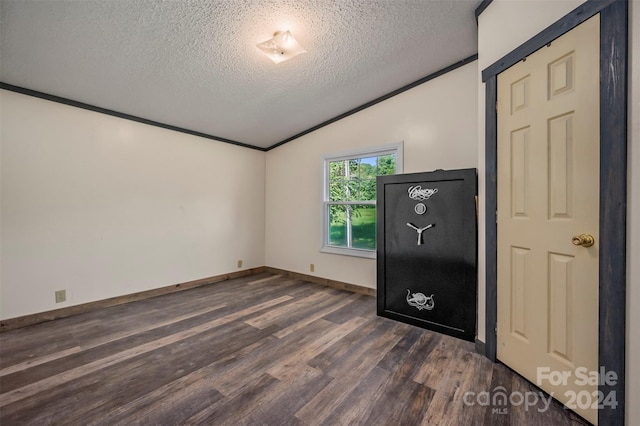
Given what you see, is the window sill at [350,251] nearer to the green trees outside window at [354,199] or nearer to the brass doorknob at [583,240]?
the green trees outside window at [354,199]

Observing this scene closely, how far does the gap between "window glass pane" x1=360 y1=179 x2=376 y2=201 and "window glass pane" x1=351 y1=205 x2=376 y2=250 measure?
0.44 feet

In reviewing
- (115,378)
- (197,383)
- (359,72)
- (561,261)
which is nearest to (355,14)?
(359,72)

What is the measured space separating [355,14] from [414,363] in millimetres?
2796

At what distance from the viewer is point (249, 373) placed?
6.11ft

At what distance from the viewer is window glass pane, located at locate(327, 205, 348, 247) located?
408cm

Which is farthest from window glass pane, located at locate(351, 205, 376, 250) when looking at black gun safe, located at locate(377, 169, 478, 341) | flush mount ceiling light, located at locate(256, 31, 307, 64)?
flush mount ceiling light, located at locate(256, 31, 307, 64)

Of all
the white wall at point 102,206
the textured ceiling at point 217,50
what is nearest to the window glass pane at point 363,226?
the textured ceiling at point 217,50

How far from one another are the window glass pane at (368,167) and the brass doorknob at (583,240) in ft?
8.15

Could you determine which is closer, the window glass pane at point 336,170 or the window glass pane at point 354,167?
the window glass pane at point 354,167

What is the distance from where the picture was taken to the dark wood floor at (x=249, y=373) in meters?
1.48

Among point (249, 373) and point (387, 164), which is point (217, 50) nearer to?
point (387, 164)

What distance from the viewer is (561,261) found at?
155cm

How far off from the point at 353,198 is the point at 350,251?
2.65 ft

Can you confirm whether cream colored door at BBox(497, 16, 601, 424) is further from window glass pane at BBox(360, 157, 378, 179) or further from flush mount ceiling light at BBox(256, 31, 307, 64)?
window glass pane at BBox(360, 157, 378, 179)
